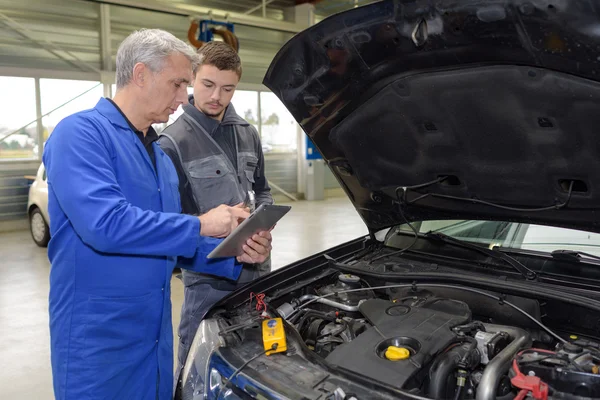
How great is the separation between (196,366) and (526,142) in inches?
50.1

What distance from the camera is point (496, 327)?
1.62 metres

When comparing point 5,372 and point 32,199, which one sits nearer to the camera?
point 5,372

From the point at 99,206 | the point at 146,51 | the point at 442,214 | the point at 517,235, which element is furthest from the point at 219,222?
the point at 517,235

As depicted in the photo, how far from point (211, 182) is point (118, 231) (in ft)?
2.98

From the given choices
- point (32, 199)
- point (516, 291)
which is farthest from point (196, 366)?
point (32, 199)

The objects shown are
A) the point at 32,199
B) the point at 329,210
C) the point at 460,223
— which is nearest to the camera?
the point at 460,223

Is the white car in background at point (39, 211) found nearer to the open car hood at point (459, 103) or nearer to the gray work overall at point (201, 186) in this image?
the gray work overall at point (201, 186)

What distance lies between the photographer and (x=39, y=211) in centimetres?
640

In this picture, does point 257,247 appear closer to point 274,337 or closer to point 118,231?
point 274,337

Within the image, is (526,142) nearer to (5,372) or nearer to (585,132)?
(585,132)

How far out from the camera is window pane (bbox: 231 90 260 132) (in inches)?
401

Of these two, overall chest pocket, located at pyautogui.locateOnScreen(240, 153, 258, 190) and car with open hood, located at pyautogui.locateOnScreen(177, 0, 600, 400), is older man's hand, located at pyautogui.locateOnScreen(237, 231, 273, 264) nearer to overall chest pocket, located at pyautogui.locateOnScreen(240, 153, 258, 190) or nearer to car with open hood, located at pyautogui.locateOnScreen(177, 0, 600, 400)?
car with open hood, located at pyautogui.locateOnScreen(177, 0, 600, 400)

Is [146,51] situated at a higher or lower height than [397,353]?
higher

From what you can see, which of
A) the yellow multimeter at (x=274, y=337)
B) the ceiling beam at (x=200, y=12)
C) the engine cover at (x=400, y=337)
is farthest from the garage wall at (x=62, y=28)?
the engine cover at (x=400, y=337)
